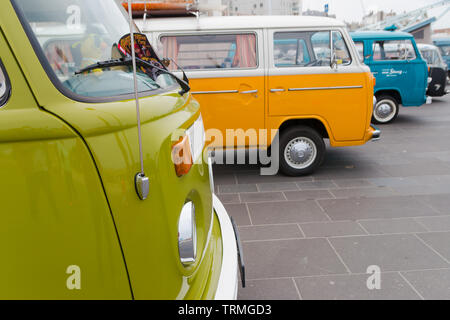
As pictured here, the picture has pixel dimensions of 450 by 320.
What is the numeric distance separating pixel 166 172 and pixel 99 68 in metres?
0.50

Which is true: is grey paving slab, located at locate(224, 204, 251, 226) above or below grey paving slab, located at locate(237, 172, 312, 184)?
below

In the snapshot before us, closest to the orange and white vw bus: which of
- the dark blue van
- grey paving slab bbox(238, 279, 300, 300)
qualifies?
Result: grey paving slab bbox(238, 279, 300, 300)

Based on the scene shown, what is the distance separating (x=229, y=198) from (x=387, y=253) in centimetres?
213

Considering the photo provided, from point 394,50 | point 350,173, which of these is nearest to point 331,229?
point 350,173

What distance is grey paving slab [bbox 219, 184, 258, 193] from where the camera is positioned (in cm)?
524

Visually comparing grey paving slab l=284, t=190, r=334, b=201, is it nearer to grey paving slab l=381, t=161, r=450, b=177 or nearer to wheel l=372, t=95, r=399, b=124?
grey paving slab l=381, t=161, r=450, b=177

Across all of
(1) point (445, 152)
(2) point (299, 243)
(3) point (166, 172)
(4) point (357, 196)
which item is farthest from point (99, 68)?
(1) point (445, 152)

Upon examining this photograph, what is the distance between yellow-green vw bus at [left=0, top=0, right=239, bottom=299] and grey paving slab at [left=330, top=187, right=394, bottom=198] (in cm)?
381

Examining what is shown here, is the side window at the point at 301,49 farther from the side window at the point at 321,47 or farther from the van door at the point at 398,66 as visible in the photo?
the van door at the point at 398,66

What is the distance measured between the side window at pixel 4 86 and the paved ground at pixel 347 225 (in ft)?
7.30

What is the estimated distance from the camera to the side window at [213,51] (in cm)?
518

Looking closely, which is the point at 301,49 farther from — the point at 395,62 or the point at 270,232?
the point at 395,62

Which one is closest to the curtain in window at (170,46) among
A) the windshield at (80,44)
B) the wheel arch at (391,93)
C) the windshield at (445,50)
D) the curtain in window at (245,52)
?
the curtain in window at (245,52)

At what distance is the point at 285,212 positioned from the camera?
4.43 m
